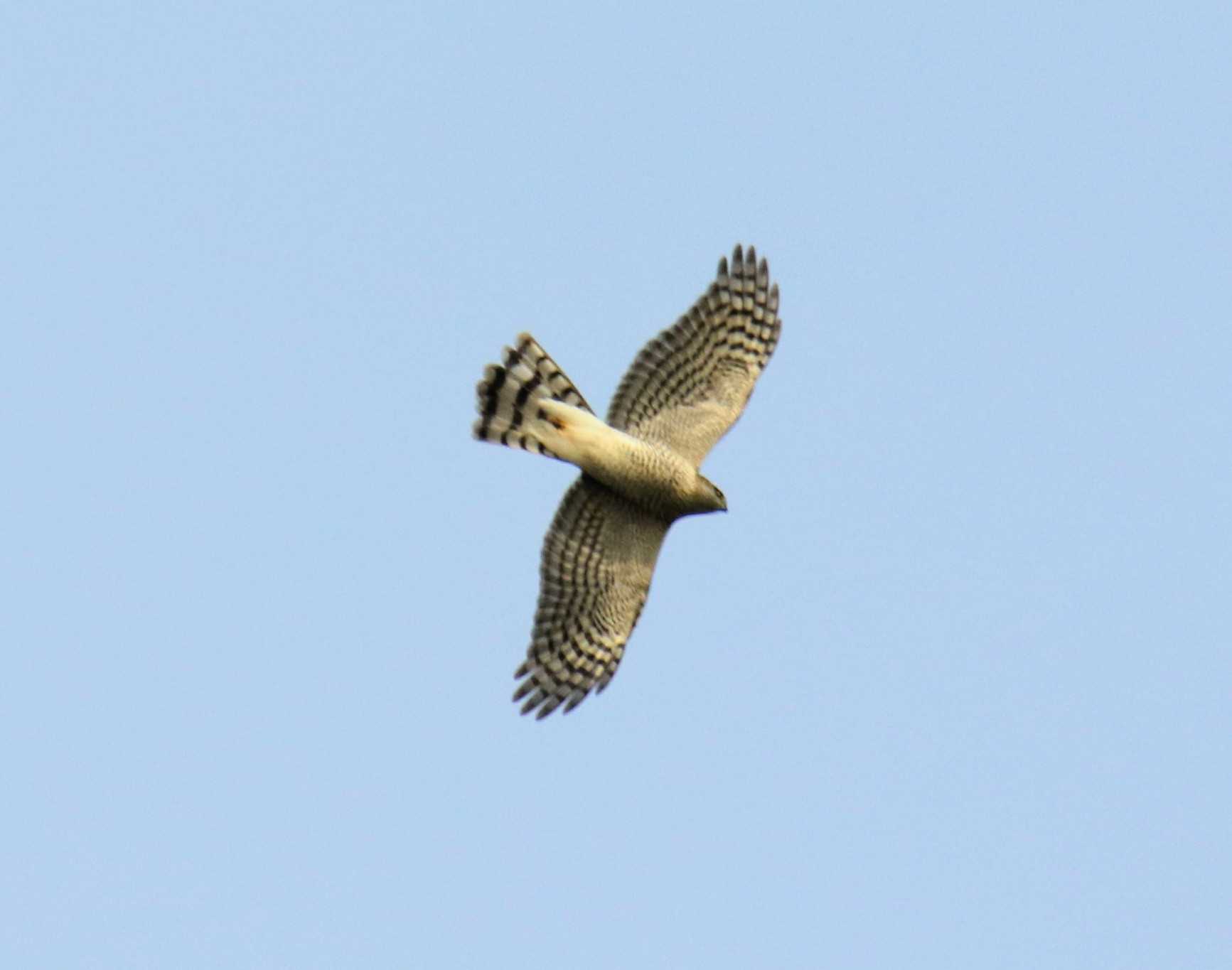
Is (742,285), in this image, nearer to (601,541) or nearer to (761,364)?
(761,364)

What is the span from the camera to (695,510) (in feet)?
48.4

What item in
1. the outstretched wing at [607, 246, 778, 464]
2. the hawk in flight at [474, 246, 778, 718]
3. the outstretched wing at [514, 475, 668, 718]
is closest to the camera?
the hawk in flight at [474, 246, 778, 718]

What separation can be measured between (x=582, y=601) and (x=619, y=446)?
1.46m

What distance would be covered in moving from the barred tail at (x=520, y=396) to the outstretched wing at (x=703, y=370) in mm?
510

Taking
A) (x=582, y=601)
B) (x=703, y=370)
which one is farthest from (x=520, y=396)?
(x=582, y=601)

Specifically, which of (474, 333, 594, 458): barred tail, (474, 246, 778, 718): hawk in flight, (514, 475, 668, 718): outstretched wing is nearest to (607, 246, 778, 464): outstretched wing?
(474, 246, 778, 718): hawk in flight

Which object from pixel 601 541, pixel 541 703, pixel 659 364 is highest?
pixel 659 364

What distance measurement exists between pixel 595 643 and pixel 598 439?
1790 mm

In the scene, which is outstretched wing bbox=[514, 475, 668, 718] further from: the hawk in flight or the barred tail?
the barred tail

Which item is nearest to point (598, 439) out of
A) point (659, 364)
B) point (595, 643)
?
point (659, 364)

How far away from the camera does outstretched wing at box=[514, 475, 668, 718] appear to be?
14.9m

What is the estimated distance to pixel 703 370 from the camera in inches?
587

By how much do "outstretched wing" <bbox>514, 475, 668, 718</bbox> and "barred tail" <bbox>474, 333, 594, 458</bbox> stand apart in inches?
25.6

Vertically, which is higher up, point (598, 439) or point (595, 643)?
point (598, 439)
